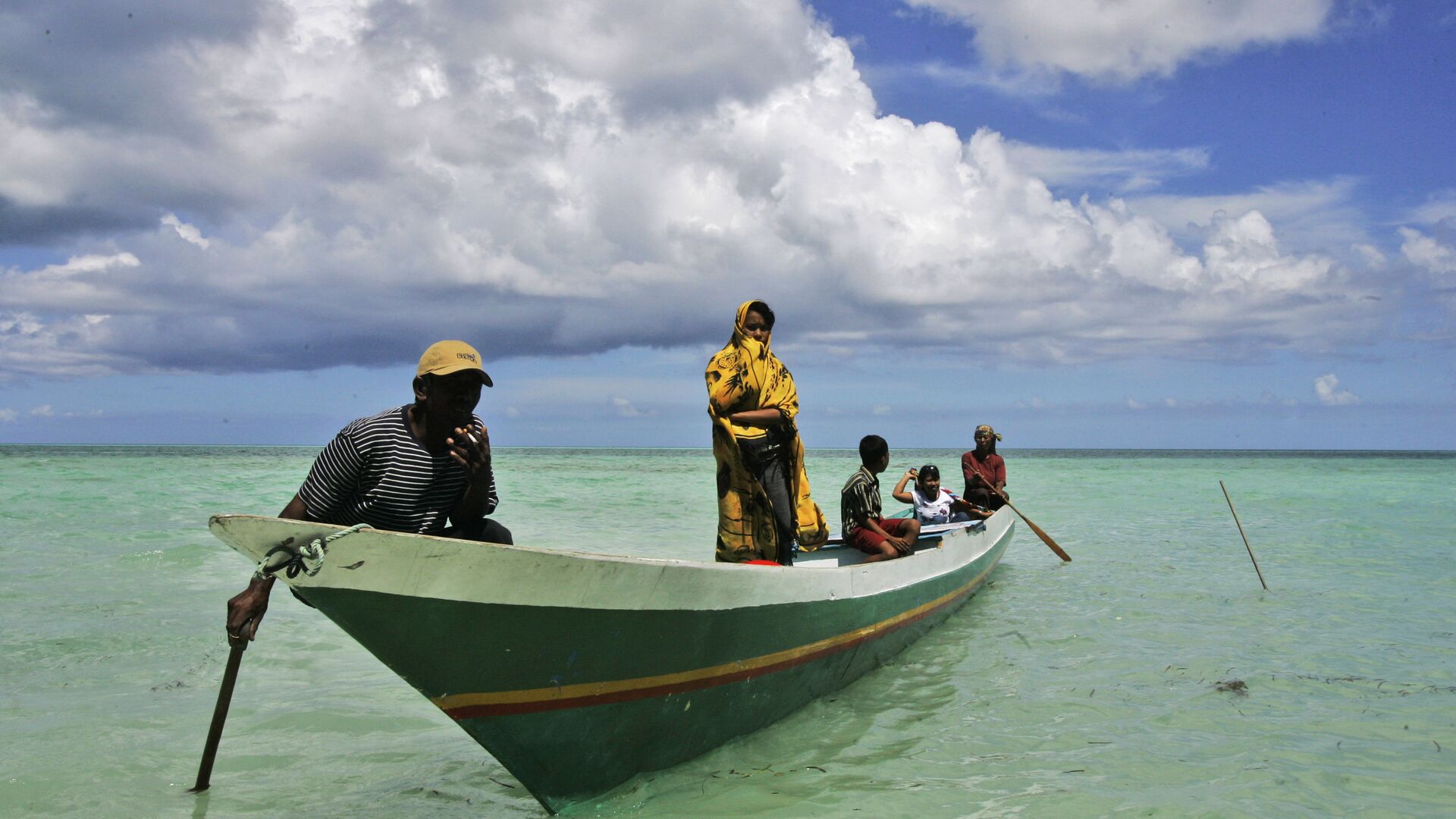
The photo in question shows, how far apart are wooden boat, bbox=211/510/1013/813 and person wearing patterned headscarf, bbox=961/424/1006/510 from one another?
6.54m

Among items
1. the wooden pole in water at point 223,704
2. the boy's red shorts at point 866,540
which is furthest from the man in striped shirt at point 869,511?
the wooden pole in water at point 223,704

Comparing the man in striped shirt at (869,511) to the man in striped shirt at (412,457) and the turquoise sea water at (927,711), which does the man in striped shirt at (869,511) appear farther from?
the man in striped shirt at (412,457)

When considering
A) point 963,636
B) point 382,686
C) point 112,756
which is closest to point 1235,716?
point 963,636

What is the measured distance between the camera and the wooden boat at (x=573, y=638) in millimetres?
2988

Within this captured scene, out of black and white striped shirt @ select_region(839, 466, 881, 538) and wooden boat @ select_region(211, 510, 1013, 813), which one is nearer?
wooden boat @ select_region(211, 510, 1013, 813)

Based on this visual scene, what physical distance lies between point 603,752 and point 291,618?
16.2 feet

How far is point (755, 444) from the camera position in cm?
537

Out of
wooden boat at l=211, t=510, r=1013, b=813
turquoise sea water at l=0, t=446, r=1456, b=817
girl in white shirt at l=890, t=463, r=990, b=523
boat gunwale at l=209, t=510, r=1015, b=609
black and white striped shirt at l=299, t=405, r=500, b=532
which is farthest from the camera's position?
girl in white shirt at l=890, t=463, r=990, b=523

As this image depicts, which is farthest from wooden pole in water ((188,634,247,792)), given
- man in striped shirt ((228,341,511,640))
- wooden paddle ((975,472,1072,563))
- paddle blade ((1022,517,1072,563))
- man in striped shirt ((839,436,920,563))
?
paddle blade ((1022,517,1072,563))

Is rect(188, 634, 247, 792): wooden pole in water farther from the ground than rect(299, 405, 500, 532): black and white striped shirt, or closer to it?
closer to it

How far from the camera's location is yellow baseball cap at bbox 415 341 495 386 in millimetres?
3174

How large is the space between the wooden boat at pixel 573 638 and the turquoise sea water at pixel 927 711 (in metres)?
0.29

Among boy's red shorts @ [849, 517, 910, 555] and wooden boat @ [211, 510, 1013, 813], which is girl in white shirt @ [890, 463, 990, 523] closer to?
boy's red shorts @ [849, 517, 910, 555]

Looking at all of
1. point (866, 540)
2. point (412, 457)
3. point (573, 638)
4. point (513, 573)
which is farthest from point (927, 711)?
point (412, 457)
